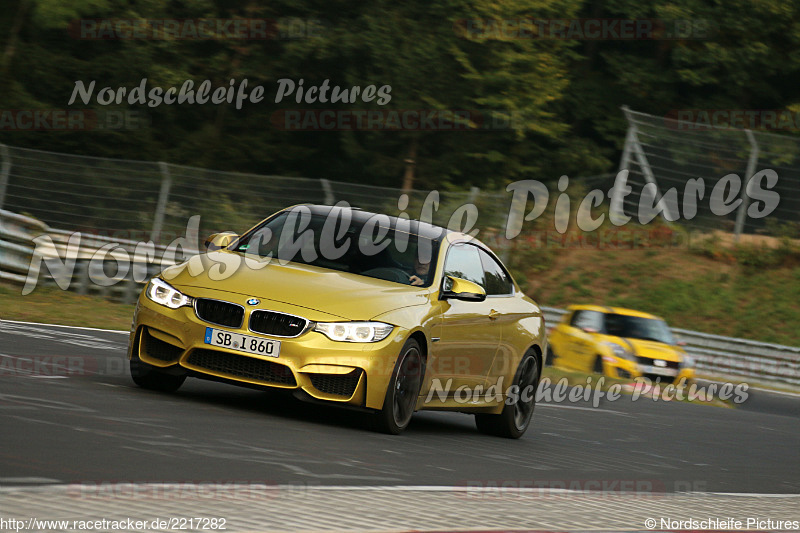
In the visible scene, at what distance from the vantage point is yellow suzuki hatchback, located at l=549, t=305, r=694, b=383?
23125 millimetres

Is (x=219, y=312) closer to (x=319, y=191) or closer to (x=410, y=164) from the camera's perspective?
(x=319, y=191)

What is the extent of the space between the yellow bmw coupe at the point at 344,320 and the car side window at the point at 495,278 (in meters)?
0.02

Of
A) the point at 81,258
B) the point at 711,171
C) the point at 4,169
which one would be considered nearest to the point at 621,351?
the point at 81,258

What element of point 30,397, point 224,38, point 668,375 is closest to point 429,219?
point 668,375

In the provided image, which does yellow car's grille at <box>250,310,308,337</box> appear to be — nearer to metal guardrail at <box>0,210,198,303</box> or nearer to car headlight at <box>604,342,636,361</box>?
metal guardrail at <box>0,210,198,303</box>

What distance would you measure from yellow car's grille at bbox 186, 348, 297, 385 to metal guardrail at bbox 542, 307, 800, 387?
2026 cm

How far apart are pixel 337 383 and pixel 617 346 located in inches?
557

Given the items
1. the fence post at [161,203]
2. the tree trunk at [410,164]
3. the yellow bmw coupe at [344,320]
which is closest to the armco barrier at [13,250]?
the fence post at [161,203]

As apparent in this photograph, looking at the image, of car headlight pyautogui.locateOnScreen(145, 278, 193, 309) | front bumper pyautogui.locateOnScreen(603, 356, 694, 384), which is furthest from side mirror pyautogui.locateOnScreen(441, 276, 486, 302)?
front bumper pyautogui.locateOnScreen(603, 356, 694, 384)

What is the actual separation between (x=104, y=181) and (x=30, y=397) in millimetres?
18033

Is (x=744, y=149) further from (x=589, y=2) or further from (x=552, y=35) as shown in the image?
(x=589, y=2)

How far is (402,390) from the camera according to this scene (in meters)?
10.1

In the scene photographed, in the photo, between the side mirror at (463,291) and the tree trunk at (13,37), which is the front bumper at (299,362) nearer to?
the side mirror at (463,291)

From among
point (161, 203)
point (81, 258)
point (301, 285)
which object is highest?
point (161, 203)
